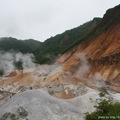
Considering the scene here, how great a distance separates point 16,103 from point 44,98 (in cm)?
190

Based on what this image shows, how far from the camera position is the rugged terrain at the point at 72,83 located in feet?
76.4

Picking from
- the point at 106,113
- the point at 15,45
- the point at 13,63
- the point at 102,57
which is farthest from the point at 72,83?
the point at 15,45

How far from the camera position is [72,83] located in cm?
4753

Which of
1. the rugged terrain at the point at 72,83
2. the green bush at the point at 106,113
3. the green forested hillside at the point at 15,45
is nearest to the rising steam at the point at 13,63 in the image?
the rugged terrain at the point at 72,83

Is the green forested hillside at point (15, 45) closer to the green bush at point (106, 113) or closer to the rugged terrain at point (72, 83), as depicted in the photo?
the rugged terrain at point (72, 83)

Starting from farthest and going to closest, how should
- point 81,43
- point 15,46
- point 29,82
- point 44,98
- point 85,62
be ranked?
point 15,46 < point 81,43 < point 85,62 < point 29,82 < point 44,98

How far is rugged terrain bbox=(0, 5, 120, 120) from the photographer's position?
76.4 ft

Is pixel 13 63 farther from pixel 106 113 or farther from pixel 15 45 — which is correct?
pixel 106 113

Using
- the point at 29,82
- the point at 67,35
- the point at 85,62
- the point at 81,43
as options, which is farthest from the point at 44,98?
the point at 67,35

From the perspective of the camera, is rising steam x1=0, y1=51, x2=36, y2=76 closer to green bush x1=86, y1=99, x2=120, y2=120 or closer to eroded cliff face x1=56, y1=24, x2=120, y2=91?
eroded cliff face x1=56, y1=24, x2=120, y2=91

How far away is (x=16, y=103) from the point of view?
931 inches

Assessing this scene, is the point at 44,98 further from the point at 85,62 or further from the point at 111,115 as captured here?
the point at 85,62

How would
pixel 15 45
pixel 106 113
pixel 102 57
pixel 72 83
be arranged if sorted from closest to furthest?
pixel 106 113
pixel 72 83
pixel 102 57
pixel 15 45

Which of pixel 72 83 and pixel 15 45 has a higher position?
pixel 15 45
